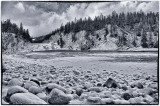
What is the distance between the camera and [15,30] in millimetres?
3812

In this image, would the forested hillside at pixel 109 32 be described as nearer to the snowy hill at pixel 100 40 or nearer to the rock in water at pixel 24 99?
the snowy hill at pixel 100 40

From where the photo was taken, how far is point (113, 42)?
4.11 metres

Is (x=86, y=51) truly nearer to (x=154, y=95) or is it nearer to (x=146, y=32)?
(x=146, y=32)

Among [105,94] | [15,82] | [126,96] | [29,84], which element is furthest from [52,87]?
[126,96]

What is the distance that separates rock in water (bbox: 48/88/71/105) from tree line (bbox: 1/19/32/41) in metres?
1.19

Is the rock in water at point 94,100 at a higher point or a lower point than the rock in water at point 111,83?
lower

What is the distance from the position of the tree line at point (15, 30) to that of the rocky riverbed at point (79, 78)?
342mm

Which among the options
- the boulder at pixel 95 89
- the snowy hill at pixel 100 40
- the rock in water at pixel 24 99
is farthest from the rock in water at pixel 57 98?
the snowy hill at pixel 100 40

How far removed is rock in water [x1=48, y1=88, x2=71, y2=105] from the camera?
10.2 feet

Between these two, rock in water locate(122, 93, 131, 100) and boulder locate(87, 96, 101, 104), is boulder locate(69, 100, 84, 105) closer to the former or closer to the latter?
boulder locate(87, 96, 101, 104)

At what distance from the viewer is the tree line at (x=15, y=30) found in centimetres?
358

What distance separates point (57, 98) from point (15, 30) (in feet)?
4.83

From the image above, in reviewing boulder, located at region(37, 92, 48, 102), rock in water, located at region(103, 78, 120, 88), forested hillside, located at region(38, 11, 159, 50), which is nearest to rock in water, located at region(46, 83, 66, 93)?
boulder, located at region(37, 92, 48, 102)

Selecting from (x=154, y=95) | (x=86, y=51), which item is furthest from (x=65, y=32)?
(x=154, y=95)
